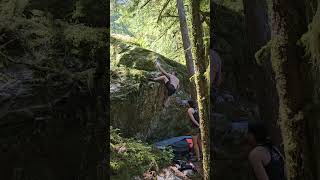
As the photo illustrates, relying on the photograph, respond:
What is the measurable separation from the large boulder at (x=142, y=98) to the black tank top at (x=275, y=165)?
5.59 metres

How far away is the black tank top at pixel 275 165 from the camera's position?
8.61 ft

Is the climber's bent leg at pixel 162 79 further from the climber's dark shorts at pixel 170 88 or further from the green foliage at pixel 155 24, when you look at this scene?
the green foliage at pixel 155 24

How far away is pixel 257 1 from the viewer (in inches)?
118

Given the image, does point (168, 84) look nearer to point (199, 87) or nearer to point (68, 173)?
point (199, 87)

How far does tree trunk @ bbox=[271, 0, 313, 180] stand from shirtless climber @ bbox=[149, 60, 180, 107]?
5961 millimetres

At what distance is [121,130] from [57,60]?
4.78 m

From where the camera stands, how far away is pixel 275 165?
2662mm

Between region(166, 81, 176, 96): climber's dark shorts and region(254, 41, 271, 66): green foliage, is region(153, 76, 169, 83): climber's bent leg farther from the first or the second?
region(254, 41, 271, 66): green foliage

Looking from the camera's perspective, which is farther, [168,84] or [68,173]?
[168,84]

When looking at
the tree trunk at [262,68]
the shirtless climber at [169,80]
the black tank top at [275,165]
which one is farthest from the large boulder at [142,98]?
the black tank top at [275,165]

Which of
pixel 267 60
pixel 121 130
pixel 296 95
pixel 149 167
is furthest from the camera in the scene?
pixel 121 130

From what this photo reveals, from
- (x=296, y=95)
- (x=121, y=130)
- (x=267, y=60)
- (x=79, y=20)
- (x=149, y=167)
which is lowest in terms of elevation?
(x=149, y=167)

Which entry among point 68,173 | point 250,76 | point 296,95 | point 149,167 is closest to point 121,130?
point 149,167

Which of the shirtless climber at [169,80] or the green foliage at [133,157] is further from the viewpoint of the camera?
the shirtless climber at [169,80]
